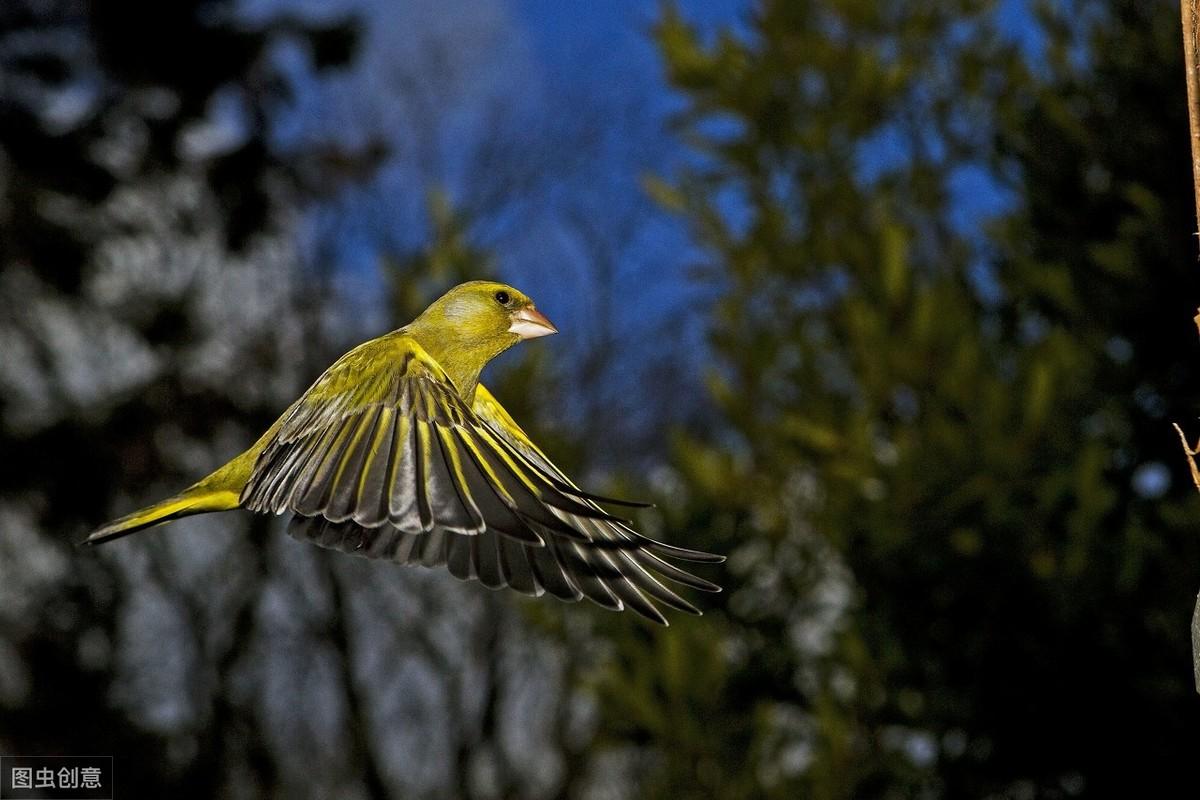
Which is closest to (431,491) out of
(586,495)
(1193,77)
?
(586,495)

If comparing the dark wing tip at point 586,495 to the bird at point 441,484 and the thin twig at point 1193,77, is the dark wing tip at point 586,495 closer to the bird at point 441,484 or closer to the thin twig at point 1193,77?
the bird at point 441,484

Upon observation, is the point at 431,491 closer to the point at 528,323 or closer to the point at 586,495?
the point at 586,495

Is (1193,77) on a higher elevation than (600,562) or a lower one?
higher

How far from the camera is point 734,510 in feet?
21.2

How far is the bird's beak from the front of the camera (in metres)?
1.66

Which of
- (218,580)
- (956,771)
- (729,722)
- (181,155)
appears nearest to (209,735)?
(218,580)

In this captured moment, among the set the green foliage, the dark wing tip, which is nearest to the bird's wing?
the dark wing tip

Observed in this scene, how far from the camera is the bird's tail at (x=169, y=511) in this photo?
4.67ft

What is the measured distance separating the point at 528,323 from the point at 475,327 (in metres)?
0.07

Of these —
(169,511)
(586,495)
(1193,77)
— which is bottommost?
(586,495)

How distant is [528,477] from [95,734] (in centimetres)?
1005

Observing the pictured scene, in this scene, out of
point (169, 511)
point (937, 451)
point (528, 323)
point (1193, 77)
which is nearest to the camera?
point (1193, 77)

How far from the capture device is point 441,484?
51.2 inches

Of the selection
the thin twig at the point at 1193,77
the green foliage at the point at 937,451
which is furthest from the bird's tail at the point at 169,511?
the green foliage at the point at 937,451
